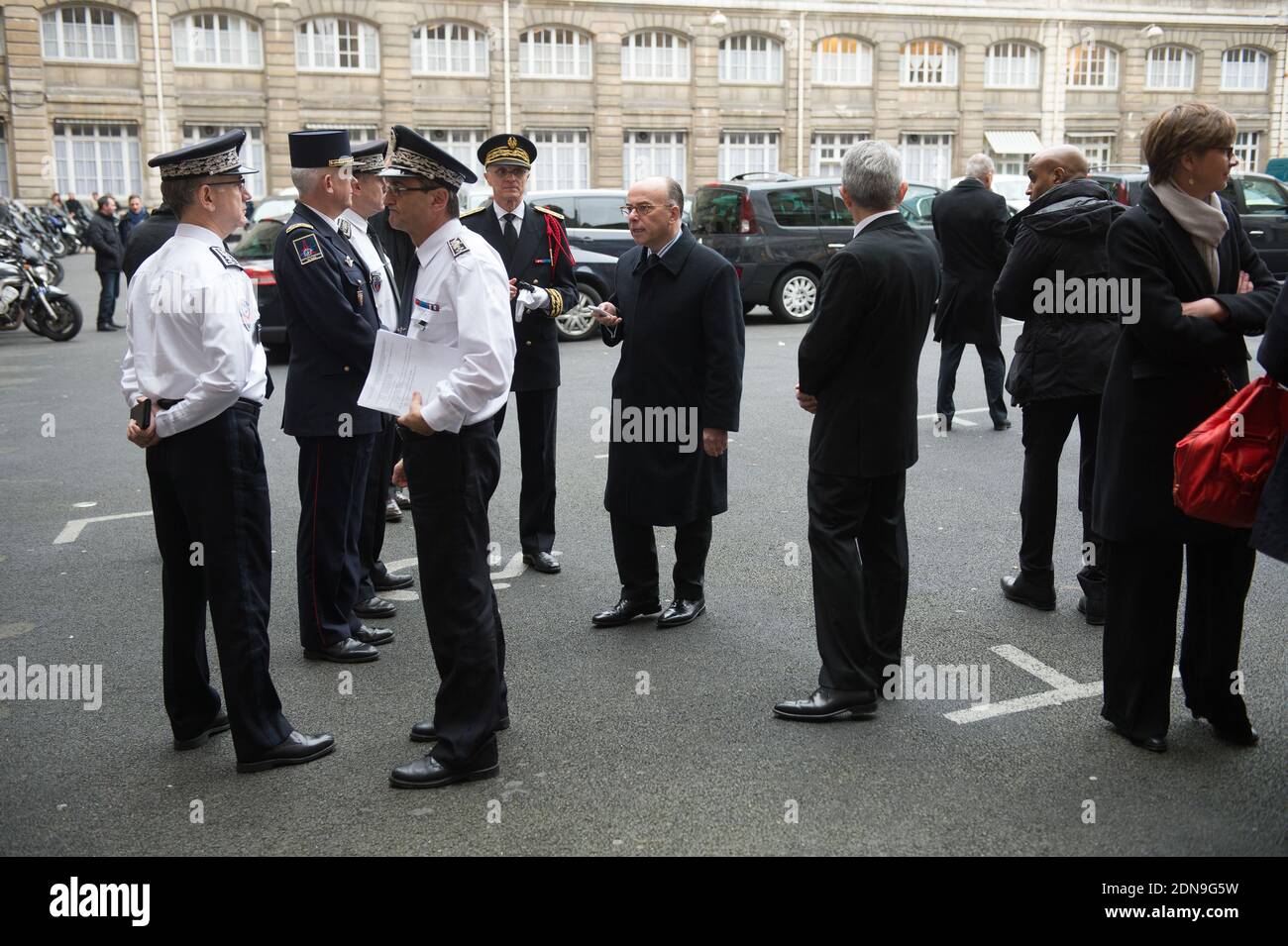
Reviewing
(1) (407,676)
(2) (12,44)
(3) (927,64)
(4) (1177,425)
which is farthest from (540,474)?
(3) (927,64)

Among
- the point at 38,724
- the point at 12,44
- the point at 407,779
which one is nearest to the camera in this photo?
the point at 407,779

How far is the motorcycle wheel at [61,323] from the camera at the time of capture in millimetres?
15723

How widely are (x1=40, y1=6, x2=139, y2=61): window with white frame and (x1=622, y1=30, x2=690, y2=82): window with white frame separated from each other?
1630 cm

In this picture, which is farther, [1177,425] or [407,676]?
[407,676]

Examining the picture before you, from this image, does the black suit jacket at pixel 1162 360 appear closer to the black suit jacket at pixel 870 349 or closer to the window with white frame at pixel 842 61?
the black suit jacket at pixel 870 349

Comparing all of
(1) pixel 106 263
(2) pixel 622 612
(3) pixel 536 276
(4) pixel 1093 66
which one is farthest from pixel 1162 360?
(4) pixel 1093 66

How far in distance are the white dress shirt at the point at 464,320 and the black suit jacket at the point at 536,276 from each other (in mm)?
2335

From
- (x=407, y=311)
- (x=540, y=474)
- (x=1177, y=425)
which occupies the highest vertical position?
(x=407, y=311)

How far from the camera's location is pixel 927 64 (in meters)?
46.6

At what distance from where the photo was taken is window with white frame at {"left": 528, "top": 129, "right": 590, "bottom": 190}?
1677 inches

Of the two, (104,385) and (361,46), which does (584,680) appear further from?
(361,46)

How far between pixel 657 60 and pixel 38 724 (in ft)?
139

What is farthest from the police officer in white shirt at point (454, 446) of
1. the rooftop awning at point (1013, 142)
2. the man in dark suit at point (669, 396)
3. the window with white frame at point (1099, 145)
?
the window with white frame at point (1099, 145)

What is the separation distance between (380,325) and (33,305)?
12.6m
